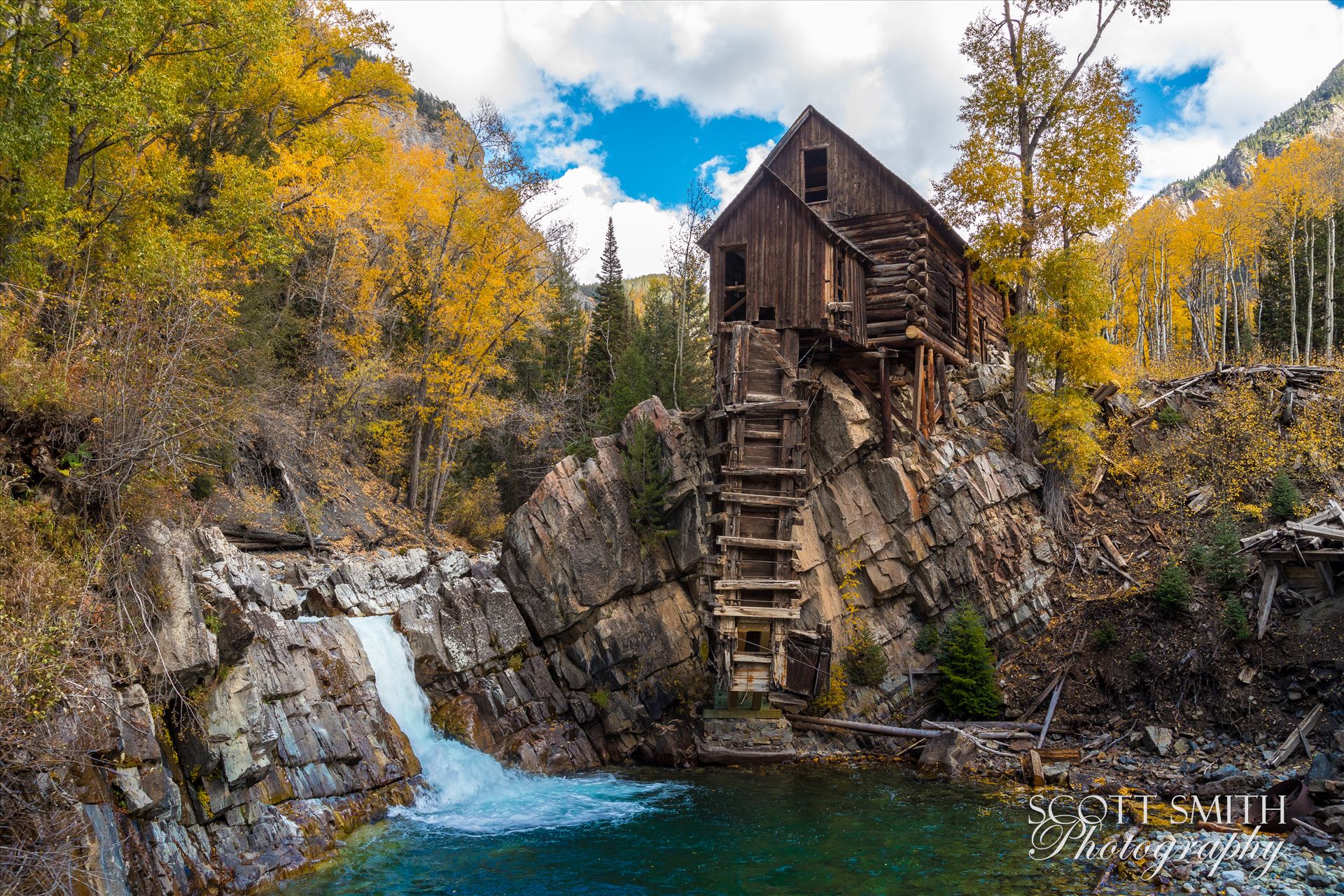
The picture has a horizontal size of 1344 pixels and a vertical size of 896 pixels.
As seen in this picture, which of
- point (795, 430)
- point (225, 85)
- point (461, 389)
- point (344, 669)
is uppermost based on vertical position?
point (225, 85)

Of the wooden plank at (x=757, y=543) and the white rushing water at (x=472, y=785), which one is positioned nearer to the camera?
the white rushing water at (x=472, y=785)

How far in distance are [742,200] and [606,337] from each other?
17514mm

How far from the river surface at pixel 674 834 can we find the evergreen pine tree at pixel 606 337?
22846mm

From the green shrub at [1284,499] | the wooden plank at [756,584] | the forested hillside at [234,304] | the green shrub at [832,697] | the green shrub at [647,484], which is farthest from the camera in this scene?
the green shrub at [647,484]

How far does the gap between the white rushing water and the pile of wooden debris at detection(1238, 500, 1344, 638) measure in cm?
1389

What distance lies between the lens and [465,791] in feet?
51.3

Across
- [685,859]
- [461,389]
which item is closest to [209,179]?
[461,389]

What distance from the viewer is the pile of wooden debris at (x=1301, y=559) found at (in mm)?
16297

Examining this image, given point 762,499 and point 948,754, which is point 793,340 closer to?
point 762,499

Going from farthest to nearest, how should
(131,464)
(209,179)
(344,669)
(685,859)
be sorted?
1. (209,179)
2. (344,669)
3. (685,859)
4. (131,464)

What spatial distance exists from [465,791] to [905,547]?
12.9 m

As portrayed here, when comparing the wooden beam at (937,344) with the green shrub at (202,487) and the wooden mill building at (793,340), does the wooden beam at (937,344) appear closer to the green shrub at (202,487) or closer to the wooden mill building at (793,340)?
the wooden mill building at (793,340)

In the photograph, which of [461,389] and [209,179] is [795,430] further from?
[209,179]

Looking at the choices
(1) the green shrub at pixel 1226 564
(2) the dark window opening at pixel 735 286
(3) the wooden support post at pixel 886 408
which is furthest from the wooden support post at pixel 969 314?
(1) the green shrub at pixel 1226 564
